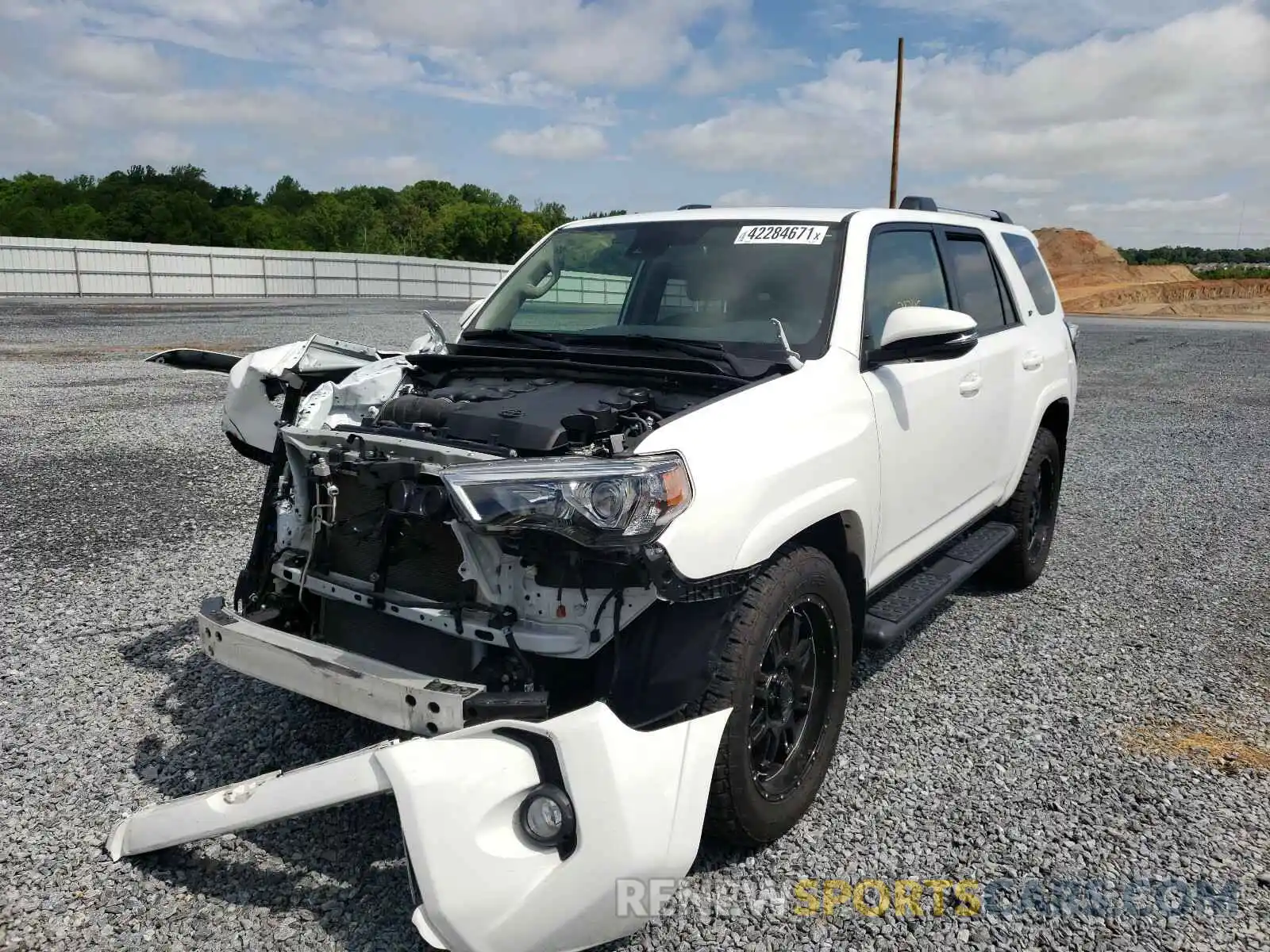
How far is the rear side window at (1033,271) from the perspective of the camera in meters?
5.51

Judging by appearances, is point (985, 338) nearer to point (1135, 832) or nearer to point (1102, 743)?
point (1102, 743)

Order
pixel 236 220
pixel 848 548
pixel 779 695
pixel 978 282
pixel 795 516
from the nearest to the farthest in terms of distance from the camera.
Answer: pixel 795 516 → pixel 779 695 → pixel 848 548 → pixel 978 282 → pixel 236 220

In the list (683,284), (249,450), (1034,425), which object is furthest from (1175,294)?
(249,450)

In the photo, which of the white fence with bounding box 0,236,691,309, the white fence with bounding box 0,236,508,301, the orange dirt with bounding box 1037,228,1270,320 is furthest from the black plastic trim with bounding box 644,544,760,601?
the orange dirt with bounding box 1037,228,1270,320

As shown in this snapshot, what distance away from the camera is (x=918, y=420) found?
376cm

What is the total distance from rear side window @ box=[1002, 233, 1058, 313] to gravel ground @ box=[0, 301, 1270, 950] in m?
1.57

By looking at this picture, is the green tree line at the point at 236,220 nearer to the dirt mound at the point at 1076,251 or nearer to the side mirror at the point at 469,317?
the dirt mound at the point at 1076,251

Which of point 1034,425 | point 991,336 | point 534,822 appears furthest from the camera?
point 1034,425

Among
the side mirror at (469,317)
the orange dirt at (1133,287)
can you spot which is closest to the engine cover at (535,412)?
Answer: the side mirror at (469,317)

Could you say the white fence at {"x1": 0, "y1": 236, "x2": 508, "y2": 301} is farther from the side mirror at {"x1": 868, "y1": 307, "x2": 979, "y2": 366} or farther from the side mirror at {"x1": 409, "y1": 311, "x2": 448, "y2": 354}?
the side mirror at {"x1": 868, "y1": 307, "x2": 979, "y2": 366}

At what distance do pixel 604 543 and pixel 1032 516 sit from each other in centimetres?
367

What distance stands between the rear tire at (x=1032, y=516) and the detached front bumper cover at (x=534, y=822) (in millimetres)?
3213

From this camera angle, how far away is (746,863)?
2.86 metres

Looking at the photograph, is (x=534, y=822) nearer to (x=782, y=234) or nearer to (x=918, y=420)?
(x=918, y=420)
